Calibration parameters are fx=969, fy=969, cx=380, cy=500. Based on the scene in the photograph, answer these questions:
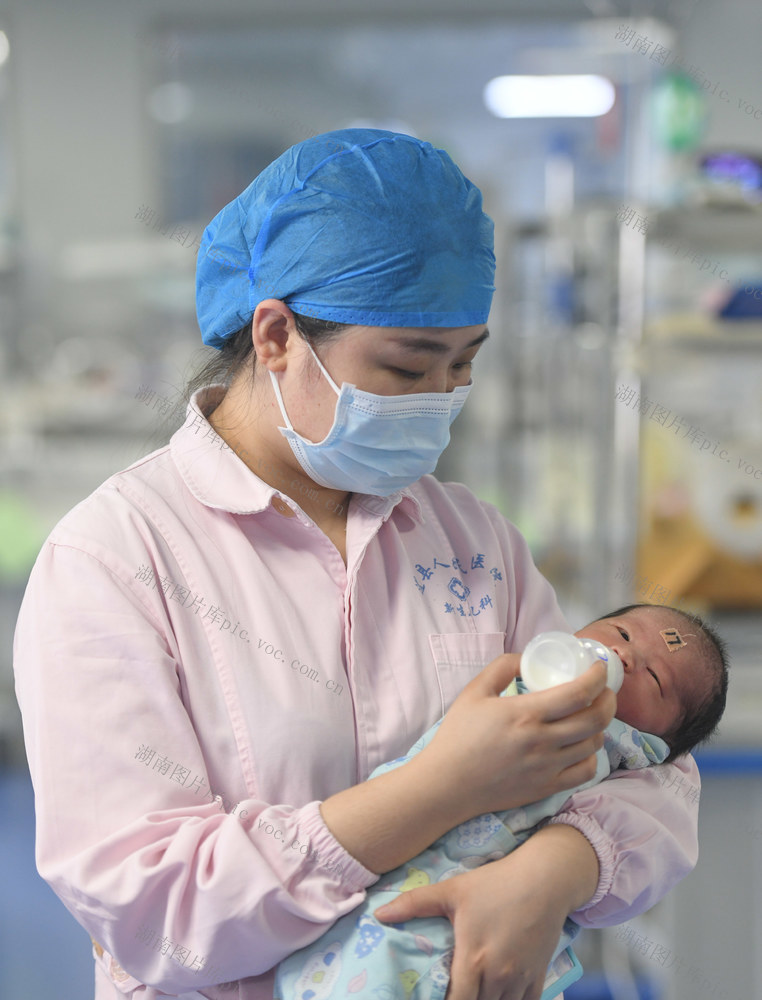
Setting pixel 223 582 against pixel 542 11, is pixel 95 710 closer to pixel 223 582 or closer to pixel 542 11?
pixel 223 582

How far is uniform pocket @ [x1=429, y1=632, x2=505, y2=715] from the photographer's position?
1.22 m

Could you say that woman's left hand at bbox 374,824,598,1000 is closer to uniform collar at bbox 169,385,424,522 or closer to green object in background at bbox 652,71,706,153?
uniform collar at bbox 169,385,424,522

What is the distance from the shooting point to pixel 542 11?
20.2ft

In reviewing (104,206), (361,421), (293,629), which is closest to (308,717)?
(293,629)

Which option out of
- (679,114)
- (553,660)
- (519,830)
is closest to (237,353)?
(553,660)

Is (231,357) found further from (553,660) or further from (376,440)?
(553,660)

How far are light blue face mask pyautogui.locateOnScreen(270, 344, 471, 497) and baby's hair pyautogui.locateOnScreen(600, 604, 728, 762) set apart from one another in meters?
0.50

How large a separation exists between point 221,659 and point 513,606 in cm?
46

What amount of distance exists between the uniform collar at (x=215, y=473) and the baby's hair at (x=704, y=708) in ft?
1.80

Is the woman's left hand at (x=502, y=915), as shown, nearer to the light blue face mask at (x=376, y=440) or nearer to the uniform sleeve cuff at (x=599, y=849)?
the uniform sleeve cuff at (x=599, y=849)

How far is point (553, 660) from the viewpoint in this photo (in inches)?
43.1

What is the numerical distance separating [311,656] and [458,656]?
202 mm

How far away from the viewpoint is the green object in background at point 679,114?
11.0 feet

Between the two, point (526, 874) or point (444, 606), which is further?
point (444, 606)
